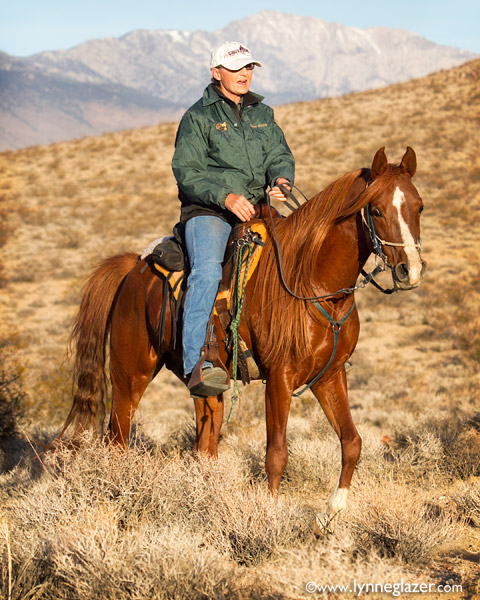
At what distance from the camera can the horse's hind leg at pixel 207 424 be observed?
17.6 ft

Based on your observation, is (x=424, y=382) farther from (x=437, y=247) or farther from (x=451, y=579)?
(x=437, y=247)

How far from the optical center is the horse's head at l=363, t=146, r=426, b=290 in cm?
360

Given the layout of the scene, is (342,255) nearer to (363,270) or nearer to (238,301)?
(363,270)

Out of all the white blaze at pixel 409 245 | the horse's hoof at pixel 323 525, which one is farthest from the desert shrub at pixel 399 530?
the white blaze at pixel 409 245

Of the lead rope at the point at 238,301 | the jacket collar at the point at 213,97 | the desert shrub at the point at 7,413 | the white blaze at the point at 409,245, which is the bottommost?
the desert shrub at the point at 7,413

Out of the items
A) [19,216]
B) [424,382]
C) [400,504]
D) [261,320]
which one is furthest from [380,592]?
[19,216]

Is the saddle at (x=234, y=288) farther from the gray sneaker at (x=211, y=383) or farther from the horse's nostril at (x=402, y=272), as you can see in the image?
the horse's nostril at (x=402, y=272)

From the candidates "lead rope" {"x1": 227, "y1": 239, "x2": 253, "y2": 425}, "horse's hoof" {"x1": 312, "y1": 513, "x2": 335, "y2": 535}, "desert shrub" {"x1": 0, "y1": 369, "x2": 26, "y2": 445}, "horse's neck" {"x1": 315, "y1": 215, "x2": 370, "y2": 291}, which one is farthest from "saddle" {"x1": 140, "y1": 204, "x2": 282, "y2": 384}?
"desert shrub" {"x1": 0, "y1": 369, "x2": 26, "y2": 445}

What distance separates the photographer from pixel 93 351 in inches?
229

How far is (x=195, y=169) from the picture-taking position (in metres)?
4.71

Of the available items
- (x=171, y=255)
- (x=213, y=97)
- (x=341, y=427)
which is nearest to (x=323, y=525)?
(x=341, y=427)

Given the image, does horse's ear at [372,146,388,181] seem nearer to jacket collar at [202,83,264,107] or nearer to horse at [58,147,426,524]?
horse at [58,147,426,524]

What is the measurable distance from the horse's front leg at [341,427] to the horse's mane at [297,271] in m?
0.51

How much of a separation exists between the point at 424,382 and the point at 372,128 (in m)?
24.2
